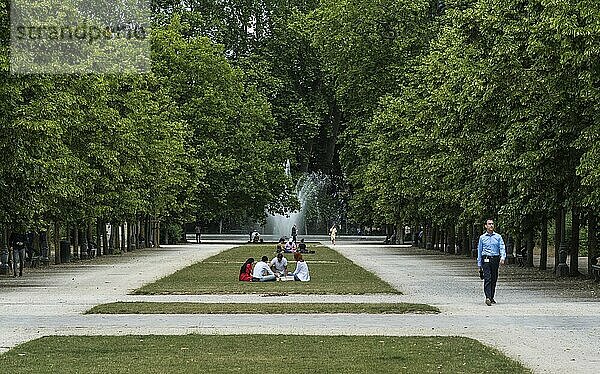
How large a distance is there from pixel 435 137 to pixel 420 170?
16.5 feet

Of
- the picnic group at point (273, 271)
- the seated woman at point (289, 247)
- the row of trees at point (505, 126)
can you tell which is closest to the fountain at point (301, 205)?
the seated woman at point (289, 247)

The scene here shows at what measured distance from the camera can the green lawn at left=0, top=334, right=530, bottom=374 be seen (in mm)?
15367

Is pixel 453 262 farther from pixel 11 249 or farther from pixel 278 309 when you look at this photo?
pixel 278 309

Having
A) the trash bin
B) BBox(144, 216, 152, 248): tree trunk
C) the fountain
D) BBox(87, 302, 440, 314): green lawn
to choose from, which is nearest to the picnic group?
BBox(87, 302, 440, 314): green lawn

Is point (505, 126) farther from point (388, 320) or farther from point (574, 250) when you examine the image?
point (388, 320)

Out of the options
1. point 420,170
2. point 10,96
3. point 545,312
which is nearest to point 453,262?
point 420,170

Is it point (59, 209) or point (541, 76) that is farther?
point (59, 209)

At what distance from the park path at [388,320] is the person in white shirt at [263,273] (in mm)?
3452

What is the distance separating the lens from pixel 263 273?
122 feet

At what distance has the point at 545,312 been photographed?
978 inches

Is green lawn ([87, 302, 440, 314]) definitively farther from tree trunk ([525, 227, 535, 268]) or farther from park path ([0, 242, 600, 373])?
tree trunk ([525, 227, 535, 268])

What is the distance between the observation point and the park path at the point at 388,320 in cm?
1839

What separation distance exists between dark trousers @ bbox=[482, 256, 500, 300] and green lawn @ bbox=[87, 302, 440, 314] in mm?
1624

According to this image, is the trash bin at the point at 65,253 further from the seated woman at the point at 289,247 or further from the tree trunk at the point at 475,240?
the tree trunk at the point at 475,240
